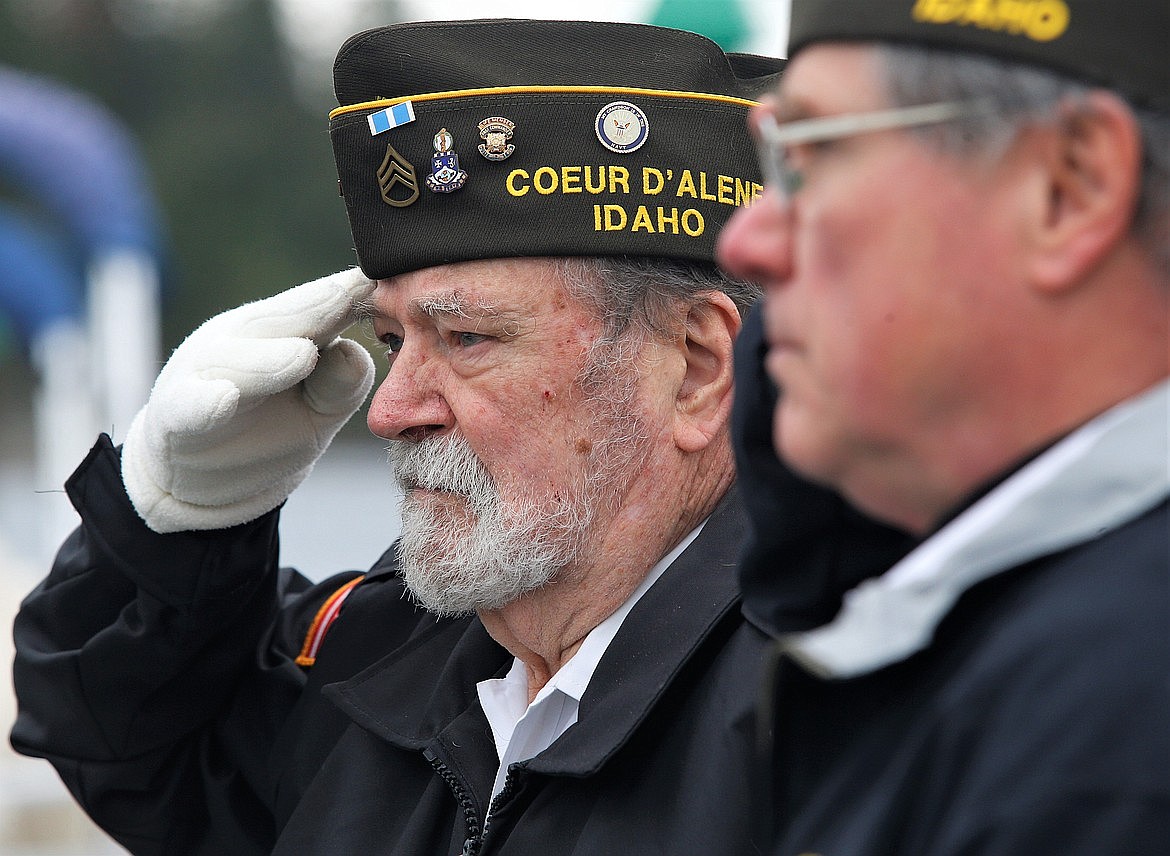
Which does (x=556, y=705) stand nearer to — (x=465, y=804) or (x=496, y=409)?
(x=465, y=804)

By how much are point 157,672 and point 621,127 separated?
1.21 m

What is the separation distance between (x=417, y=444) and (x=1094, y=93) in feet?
4.45

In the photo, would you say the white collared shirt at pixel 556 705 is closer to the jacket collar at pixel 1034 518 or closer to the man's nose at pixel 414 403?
the man's nose at pixel 414 403

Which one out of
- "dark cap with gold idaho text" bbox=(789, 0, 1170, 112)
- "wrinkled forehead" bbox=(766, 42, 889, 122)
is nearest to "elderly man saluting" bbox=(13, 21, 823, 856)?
"wrinkled forehead" bbox=(766, 42, 889, 122)

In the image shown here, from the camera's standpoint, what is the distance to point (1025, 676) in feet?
3.48

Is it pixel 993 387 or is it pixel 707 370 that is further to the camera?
pixel 707 370

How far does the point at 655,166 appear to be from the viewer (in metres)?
2.21

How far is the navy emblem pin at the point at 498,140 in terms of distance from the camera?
7.22ft

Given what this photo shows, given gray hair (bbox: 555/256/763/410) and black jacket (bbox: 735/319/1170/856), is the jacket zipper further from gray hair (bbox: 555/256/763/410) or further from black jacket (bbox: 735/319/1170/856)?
black jacket (bbox: 735/319/1170/856)

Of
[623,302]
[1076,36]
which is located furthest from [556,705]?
[1076,36]

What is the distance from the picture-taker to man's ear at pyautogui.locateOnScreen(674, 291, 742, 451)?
221 cm

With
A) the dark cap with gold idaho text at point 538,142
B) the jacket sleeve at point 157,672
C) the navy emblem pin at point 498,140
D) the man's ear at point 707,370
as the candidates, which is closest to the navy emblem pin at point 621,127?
the dark cap with gold idaho text at point 538,142

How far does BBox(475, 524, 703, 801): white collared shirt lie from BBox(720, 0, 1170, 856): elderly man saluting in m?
0.90

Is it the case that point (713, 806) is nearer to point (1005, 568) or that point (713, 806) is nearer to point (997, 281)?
point (1005, 568)
